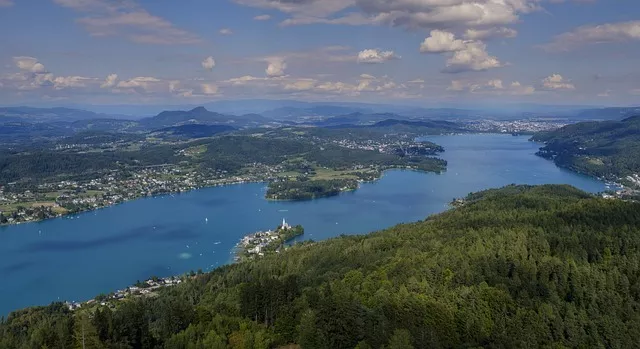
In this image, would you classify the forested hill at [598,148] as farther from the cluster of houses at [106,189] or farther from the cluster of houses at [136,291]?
the cluster of houses at [136,291]

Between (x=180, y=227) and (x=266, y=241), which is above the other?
(x=266, y=241)

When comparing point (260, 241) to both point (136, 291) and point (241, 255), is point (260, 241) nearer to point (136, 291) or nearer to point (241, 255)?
point (241, 255)

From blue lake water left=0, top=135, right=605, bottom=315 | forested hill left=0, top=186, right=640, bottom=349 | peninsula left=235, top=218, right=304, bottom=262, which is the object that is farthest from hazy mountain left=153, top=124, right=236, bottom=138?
forested hill left=0, top=186, right=640, bottom=349

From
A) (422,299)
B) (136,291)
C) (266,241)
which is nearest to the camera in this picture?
(422,299)

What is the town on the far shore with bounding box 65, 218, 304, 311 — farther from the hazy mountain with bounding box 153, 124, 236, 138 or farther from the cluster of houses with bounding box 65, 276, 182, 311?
the hazy mountain with bounding box 153, 124, 236, 138

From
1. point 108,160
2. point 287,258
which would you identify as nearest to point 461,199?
point 287,258

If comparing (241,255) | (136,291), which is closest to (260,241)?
(241,255)

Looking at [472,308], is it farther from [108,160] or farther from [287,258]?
[108,160]
